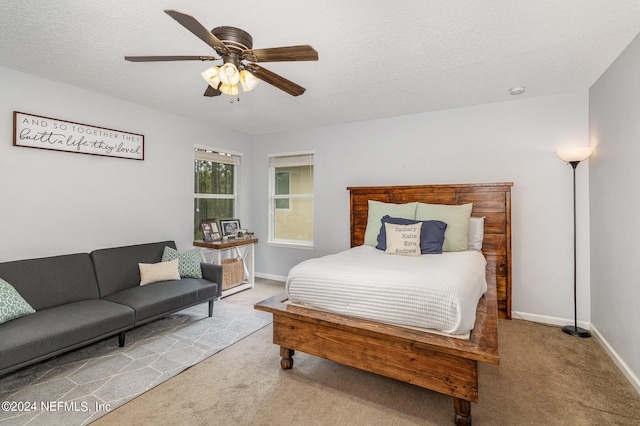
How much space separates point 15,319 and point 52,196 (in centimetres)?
123

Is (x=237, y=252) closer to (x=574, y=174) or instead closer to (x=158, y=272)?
(x=158, y=272)

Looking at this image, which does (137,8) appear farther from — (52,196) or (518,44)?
(518,44)

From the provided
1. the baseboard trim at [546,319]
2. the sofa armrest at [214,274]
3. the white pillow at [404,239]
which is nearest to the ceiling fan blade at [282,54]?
the white pillow at [404,239]

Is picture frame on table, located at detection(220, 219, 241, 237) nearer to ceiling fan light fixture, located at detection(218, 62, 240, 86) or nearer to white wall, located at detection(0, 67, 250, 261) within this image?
white wall, located at detection(0, 67, 250, 261)

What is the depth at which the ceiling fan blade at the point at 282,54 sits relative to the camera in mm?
1682

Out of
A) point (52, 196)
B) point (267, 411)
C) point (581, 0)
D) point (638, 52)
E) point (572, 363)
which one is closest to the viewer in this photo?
point (581, 0)

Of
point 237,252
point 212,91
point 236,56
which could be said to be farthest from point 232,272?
point 236,56

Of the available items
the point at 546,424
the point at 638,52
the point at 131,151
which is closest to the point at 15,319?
the point at 131,151

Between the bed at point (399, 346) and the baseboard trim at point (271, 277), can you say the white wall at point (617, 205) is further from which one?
the baseboard trim at point (271, 277)

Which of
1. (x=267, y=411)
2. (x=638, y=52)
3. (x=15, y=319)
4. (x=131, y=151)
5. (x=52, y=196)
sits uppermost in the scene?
(x=638, y=52)

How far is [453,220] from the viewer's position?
3219 mm

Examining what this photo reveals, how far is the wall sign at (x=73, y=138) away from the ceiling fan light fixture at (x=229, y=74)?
7.32 feet

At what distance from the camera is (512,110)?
345cm

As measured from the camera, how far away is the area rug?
1893mm
